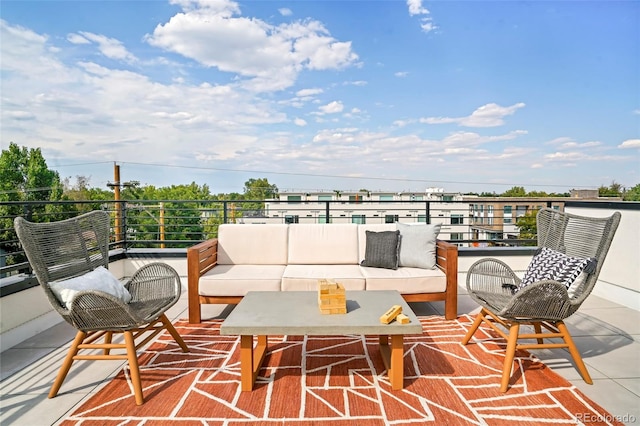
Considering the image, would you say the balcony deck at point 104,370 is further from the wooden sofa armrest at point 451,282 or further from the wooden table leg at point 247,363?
the wooden table leg at point 247,363

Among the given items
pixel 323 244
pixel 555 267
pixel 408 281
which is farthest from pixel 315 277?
pixel 555 267

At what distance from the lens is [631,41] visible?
21.2ft

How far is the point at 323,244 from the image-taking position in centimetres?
384

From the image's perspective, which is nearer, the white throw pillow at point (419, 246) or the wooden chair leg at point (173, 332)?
the wooden chair leg at point (173, 332)

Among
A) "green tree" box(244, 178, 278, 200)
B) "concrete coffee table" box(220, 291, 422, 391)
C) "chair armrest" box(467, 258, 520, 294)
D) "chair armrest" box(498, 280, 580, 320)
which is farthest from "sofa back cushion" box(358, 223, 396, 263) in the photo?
"green tree" box(244, 178, 278, 200)

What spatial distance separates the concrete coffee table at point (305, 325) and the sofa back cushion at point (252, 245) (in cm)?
129

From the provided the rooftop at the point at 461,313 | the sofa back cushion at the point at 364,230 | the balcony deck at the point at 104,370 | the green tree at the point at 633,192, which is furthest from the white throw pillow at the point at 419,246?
the green tree at the point at 633,192

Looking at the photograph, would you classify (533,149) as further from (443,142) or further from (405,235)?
(405,235)

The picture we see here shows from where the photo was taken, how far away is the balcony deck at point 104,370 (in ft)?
6.17

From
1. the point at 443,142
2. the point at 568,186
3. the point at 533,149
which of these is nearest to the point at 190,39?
the point at 443,142

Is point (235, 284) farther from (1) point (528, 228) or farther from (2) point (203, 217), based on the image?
(1) point (528, 228)

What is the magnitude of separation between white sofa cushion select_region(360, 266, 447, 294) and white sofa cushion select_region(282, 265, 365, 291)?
11cm

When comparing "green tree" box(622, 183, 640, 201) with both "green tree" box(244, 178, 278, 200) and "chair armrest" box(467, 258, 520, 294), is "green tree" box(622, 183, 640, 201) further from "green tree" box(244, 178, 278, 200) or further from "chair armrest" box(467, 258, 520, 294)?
"green tree" box(244, 178, 278, 200)

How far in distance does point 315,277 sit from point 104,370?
1.76 metres
